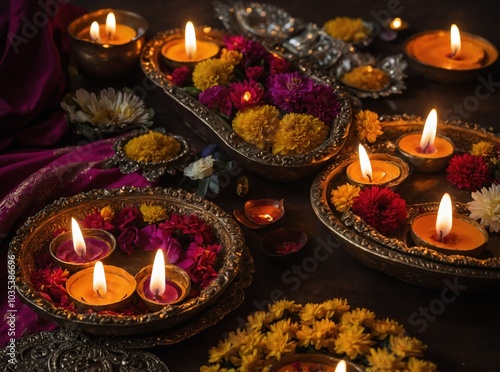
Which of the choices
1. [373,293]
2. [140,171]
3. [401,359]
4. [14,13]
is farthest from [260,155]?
[14,13]

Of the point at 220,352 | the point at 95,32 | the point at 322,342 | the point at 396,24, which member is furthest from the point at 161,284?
the point at 396,24

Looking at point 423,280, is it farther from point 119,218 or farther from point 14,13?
point 14,13

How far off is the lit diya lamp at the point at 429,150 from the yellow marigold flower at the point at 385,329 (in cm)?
43

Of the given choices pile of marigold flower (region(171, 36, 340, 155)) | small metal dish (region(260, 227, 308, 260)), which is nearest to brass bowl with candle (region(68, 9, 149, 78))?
pile of marigold flower (region(171, 36, 340, 155))

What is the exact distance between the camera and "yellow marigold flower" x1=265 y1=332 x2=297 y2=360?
1.14 m

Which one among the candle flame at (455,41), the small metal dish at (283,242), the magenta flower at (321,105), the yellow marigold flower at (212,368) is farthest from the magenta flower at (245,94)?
the yellow marigold flower at (212,368)

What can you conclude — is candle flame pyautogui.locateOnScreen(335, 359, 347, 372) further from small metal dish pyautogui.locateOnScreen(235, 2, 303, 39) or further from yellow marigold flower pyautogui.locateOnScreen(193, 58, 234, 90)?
small metal dish pyautogui.locateOnScreen(235, 2, 303, 39)

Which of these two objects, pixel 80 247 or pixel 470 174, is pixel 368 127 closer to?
pixel 470 174

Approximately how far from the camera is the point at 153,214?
4.54 ft

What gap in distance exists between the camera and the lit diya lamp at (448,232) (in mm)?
1306

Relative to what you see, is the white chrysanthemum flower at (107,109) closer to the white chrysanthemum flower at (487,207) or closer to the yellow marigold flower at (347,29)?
the yellow marigold flower at (347,29)

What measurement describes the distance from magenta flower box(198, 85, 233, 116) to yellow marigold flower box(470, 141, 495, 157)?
0.49 meters

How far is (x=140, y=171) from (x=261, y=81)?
367mm

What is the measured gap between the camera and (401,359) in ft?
3.73
